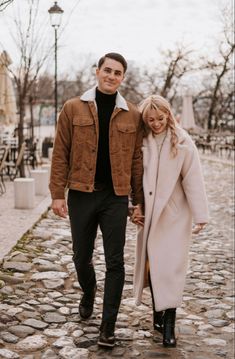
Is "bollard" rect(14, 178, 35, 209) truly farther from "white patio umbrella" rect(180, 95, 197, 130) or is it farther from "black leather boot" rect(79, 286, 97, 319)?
"white patio umbrella" rect(180, 95, 197, 130)

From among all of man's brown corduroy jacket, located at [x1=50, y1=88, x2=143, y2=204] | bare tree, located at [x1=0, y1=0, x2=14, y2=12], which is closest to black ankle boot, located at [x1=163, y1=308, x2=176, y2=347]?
man's brown corduroy jacket, located at [x1=50, y1=88, x2=143, y2=204]

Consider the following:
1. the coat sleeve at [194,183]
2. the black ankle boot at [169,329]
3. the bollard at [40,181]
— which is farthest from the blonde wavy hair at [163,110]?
the bollard at [40,181]

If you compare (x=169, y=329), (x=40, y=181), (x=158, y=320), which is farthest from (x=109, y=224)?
(x=40, y=181)

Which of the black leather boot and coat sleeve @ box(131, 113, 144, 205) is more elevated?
coat sleeve @ box(131, 113, 144, 205)

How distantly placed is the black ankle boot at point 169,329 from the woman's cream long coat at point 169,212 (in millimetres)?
71

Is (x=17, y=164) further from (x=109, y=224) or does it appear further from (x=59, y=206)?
(x=109, y=224)

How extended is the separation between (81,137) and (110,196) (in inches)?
18.2

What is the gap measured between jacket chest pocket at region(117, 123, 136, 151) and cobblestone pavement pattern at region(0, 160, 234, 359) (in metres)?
1.47

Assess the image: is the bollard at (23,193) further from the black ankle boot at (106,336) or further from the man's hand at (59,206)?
the black ankle boot at (106,336)

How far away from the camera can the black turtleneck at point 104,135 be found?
3.89m

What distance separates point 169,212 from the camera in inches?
161

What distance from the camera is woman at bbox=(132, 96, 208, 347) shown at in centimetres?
401

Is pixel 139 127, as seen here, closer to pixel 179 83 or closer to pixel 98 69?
pixel 98 69

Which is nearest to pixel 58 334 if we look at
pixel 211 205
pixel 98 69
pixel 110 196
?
pixel 110 196
